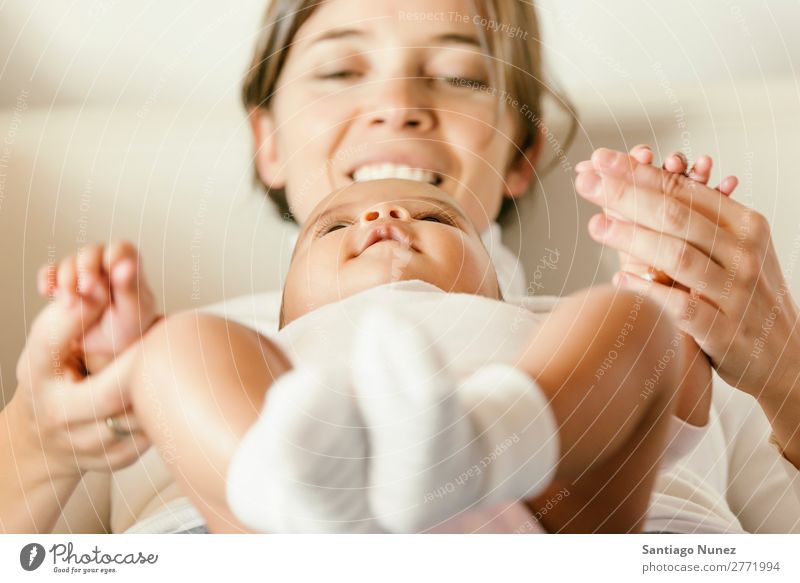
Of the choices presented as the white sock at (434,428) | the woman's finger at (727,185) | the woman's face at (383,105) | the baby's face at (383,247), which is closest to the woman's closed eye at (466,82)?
the woman's face at (383,105)

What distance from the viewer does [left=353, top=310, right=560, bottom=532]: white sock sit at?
396 mm

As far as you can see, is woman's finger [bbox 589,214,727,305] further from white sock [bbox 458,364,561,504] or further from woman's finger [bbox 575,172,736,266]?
white sock [bbox 458,364,561,504]

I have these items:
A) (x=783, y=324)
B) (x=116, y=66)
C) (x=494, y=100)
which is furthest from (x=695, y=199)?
(x=116, y=66)

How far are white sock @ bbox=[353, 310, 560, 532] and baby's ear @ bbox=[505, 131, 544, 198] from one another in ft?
1.12

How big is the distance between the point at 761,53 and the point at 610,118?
0.46 feet

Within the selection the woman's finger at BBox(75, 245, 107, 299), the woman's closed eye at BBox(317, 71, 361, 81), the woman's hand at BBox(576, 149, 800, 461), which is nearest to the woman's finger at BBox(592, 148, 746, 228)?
the woman's hand at BBox(576, 149, 800, 461)

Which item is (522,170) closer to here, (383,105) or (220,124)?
(383,105)

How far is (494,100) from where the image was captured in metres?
0.74

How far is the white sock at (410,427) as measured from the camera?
392mm

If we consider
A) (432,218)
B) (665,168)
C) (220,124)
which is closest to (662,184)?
(665,168)

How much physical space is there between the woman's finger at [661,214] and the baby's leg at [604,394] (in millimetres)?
98

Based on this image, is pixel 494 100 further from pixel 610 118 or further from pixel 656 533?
pixel 656 533

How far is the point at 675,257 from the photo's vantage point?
0.58 meters

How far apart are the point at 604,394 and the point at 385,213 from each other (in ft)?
0.71
